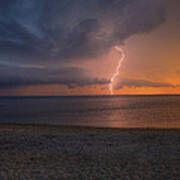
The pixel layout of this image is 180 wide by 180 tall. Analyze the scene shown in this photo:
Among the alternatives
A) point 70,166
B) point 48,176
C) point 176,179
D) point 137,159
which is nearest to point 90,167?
point 70,166

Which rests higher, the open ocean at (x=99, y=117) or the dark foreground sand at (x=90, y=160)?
the dark foreground sand at (x=90, y=160)

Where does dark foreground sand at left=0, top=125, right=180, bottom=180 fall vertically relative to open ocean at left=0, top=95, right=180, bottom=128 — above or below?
above

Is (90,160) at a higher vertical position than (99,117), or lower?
Result: higher

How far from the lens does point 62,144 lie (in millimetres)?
13562

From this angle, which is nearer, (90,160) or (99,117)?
(90,160)

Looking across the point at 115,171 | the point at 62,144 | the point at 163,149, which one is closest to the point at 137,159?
the point at 115,171

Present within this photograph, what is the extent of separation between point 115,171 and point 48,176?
277 cm

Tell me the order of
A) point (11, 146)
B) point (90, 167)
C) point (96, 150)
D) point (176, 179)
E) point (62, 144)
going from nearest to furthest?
point (176, 179) → point (90, 167) → point (96, 150) → point (11, 146) → point (62, 144)

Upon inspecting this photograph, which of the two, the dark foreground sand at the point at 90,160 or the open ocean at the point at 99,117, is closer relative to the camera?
Answer: the dark foreground sand at the point at 90,160

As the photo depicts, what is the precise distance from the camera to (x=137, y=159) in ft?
32.7

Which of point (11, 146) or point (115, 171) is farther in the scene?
point (11, 146)

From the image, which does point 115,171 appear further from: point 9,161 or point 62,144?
point 62,144

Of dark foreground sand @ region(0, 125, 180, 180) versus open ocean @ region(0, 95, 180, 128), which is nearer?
dark foreground sand @ region(0, 125, 180, 180)

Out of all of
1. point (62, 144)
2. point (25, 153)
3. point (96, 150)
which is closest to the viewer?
point (25, 153)
